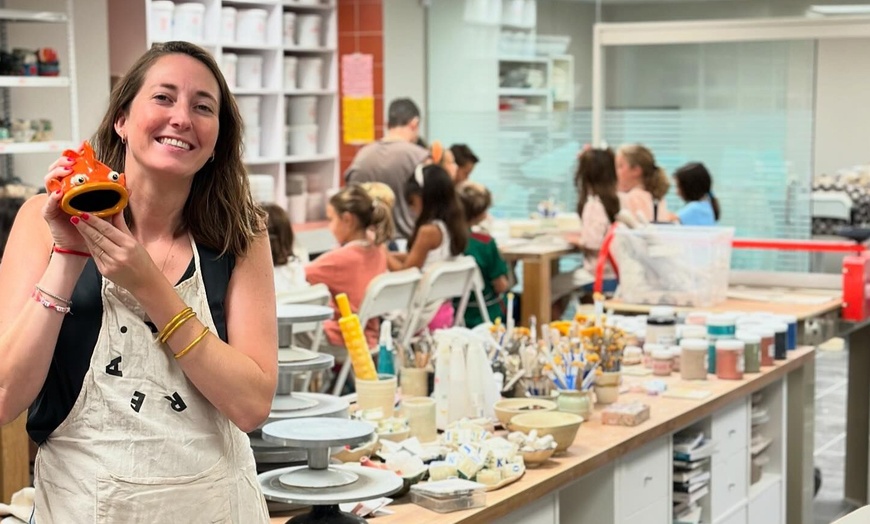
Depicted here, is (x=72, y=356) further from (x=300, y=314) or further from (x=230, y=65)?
(x=230, y=65)

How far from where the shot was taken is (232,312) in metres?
Result: 1.77

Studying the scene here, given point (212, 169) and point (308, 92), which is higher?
point (308, 92)

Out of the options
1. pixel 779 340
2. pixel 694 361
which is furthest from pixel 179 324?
pixel 779 340

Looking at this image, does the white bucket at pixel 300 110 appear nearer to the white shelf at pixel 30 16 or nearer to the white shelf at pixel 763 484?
the white shelf at pixel 30 16

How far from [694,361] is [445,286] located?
184cm

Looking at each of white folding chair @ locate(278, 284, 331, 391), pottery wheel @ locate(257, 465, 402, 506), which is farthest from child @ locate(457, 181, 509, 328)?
pottery wheel @ locate(257, 465, 402, 506)

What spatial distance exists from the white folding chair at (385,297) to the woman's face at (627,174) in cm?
213

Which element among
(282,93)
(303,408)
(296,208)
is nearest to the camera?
(303,408)

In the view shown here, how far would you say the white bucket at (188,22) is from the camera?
721 centimetres

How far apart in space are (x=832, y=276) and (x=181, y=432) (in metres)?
4.48

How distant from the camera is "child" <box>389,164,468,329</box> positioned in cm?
569

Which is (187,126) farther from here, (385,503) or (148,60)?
(385,503)

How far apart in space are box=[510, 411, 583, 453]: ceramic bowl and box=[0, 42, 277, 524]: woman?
119 cm

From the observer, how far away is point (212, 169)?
5.86 feet
